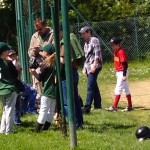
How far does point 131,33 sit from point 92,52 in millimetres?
15482

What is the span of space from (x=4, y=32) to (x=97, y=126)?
1976 cm

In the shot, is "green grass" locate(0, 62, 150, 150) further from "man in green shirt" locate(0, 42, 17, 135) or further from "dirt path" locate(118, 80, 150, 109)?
"dirt path" locate(118, 80, 150, 109)

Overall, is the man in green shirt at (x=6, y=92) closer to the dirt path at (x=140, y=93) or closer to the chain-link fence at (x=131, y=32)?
the dirt path at (x=140, y=93)

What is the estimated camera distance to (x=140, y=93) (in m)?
16.3

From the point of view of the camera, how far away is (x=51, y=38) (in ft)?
35.2

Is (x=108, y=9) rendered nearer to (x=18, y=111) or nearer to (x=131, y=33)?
(x=131, y=33)

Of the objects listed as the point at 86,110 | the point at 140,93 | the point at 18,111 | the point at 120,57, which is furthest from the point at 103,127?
the point at 140,93

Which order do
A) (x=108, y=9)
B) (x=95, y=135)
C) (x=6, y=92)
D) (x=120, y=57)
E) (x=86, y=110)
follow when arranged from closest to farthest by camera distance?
(x=95, y=135), (x=6, y=92), (x=86, y=110), (x=120, y=57), (x=108, y=9)

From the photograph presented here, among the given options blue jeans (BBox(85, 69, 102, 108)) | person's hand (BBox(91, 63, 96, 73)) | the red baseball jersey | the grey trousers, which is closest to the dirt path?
the red baseball jersey

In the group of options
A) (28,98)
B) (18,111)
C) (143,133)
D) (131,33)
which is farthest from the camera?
(131,33)

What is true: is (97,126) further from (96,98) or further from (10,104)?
(96,98)

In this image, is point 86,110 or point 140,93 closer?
point 86,110

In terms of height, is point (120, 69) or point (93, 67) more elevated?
point (93, 67)

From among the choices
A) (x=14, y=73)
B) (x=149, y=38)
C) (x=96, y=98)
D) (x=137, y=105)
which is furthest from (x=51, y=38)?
(x=149, y=38)
